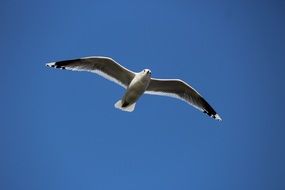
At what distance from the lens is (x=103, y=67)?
12.3 meters

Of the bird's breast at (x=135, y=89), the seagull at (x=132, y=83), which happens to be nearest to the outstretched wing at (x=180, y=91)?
the seagull at (x=132, y=83)

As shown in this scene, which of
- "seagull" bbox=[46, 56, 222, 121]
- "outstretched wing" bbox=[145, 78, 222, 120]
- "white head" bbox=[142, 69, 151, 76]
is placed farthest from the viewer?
"outstretched wing" bbox=[145, 78, 222, 120]

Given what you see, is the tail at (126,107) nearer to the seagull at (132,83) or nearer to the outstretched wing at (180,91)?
the seagull at (132,83)

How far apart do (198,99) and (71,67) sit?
2600 mm

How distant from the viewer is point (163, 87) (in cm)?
1270

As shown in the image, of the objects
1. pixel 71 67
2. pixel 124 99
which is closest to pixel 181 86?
pixel 124 99

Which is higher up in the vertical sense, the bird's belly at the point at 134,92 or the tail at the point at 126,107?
the bird's belly at the point at 134,92

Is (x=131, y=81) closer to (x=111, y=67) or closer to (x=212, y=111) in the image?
(x=111, y=67)

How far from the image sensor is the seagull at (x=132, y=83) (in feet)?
39.6

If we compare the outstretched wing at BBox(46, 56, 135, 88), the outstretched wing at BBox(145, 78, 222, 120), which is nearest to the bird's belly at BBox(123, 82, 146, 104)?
the outstretched wing at BBox(46, 56, 135, 88)

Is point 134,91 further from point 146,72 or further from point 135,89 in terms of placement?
point 146,72

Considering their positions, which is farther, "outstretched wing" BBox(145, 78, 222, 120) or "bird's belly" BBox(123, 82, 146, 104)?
"outstretched wing" BBox(145, 78, 222, 120)

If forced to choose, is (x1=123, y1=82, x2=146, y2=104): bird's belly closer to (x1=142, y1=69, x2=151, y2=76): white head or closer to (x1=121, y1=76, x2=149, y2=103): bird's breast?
(x1=121, y1=76, x2=149, y2=103): bird's breast

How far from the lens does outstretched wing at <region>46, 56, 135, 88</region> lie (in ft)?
39.8
